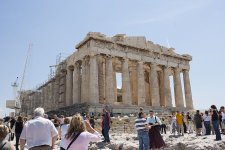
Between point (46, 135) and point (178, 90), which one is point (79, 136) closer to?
point (46, 135)

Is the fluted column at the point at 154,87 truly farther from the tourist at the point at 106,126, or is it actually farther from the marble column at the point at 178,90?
the tourist at the point at 106,126

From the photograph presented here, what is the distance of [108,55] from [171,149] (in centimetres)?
2458

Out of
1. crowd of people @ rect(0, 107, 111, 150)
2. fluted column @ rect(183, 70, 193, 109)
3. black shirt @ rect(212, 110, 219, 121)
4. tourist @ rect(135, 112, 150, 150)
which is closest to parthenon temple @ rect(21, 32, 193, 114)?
fluted column @ rect(183, 70, 193, 109)

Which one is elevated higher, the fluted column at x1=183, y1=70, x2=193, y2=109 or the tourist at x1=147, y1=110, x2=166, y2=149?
the fluted column at x1=183, y1=70, x2=193, y2=109

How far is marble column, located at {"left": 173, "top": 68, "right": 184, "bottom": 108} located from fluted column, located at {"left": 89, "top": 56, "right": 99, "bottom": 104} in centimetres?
1376

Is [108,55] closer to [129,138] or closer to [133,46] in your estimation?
[133,46]

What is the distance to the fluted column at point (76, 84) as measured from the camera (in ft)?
122

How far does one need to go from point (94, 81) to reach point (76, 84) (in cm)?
463

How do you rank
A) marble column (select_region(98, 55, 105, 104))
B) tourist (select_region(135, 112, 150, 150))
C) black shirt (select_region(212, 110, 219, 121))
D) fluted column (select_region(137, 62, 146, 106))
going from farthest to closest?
marble column (select_region(98, 55, 105, 104)) → fluted column (select_region(137, 62, 146, 106)) → black shirt (select_region(212, 110, 219, 121)) → tourist (select_region(135, 112, 150, 150))

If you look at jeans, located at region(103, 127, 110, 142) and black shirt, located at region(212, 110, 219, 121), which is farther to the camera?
jeans, located at region(103, 127, 110, 142)

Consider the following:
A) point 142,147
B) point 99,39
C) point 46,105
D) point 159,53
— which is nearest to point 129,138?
point 142,147

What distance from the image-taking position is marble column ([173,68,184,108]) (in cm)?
4147

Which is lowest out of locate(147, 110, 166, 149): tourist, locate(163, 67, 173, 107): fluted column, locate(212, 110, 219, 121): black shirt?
locate(147, 110, 166, 149): tourist

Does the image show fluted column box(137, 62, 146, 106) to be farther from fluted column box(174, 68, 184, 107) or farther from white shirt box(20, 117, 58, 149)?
white shirt box(20, 117, 58, 149)
